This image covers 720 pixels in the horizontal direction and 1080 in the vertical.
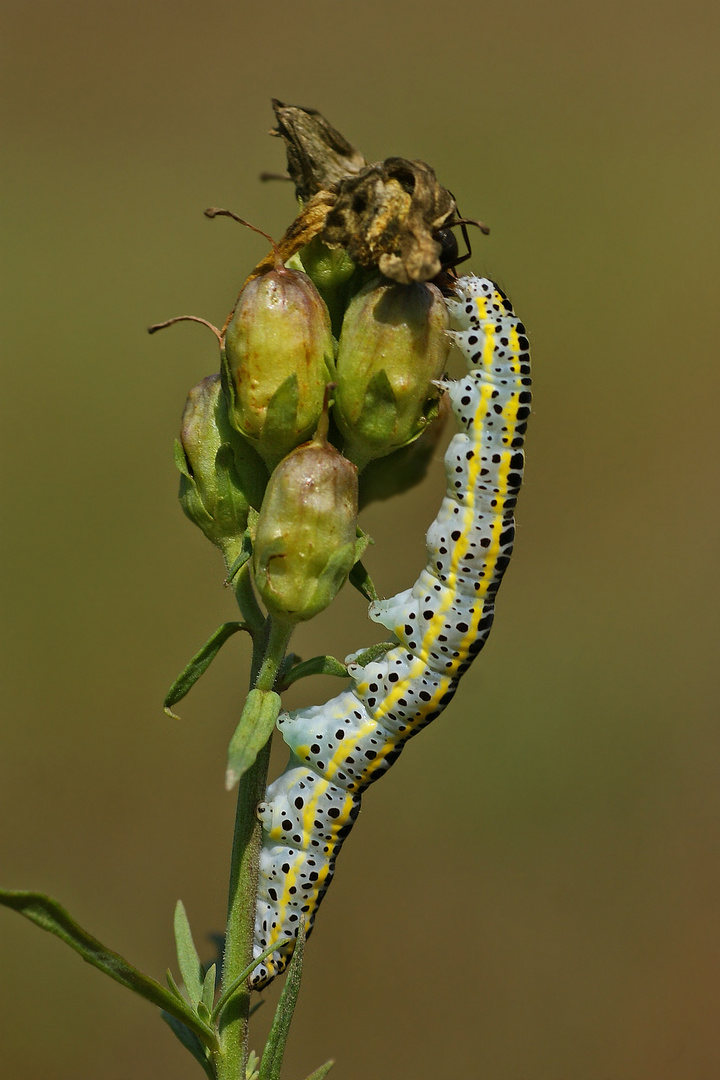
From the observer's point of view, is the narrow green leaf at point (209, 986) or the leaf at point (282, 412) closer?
the leaf at point (282, 412)

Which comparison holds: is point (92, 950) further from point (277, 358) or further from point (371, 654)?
point (277, 358)

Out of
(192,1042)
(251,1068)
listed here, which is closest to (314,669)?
(192,1042)

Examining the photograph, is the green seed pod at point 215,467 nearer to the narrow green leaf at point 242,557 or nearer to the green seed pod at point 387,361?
the narrow green leaf at point 242,557

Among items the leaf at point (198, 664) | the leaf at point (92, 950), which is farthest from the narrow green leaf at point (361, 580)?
the leaf at point (92, 950)

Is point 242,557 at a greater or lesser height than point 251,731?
greater

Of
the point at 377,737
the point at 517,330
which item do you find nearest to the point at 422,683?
the point at 377,737

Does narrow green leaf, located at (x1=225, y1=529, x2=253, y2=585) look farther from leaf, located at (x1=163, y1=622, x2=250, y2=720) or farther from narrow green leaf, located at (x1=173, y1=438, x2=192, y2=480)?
narrow green leaf, located at (x1=173, y1=438, x2=192, y2=480)
